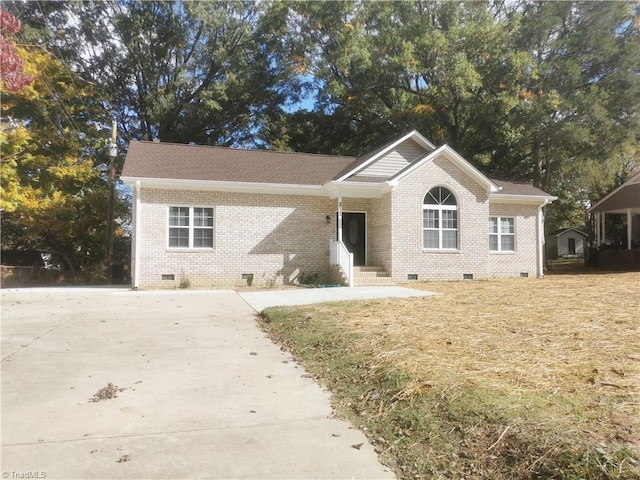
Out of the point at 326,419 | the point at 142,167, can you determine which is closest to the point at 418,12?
the point at 142,167

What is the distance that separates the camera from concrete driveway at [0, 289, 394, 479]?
119 inches

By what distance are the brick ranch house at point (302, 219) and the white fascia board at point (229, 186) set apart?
37 millimetres

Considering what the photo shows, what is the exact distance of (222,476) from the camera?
9.46ft

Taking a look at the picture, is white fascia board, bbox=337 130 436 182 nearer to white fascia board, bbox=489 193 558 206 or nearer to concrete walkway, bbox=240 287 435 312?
white fascia board, bbox=489 193 558 206

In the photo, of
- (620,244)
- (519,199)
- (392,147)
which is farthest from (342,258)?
(620,244)

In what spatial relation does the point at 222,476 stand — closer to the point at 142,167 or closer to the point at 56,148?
the point at 142,167

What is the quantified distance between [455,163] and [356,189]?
12.4ft

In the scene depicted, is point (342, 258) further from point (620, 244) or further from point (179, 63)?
point (179, 63)

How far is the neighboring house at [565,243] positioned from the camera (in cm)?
4119

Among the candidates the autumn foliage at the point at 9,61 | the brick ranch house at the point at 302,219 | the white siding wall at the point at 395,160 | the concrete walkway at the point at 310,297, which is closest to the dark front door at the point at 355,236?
the brick ranch house at the point at 302,219

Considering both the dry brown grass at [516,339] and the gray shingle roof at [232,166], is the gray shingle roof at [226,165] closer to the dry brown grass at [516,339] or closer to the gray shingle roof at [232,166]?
the gray shingle roof at [232,166]

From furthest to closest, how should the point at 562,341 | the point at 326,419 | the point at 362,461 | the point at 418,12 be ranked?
1. the point at 418,12
2. the point at 562,341
3. the point at 326,419
4. the point at 362,461

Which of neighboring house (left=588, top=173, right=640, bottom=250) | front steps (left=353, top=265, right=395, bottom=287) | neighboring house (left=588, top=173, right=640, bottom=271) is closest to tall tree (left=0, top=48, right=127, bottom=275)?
front steps (left=353, top=265, right=395, bottom=287)

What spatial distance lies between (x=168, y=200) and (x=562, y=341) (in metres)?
Result: 13.0
